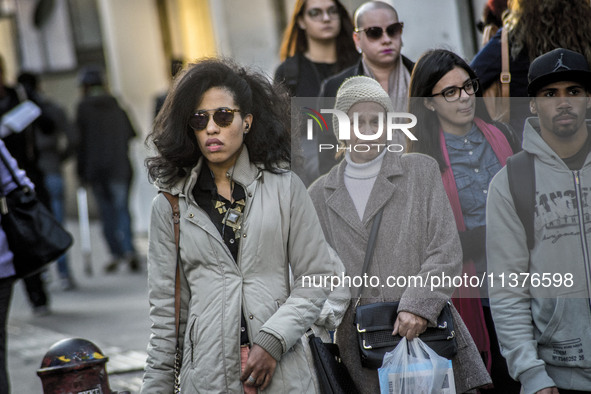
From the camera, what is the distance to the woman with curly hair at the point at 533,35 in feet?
17.0

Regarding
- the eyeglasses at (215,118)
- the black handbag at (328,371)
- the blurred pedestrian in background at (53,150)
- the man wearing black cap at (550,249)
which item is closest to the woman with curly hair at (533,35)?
the man wearing black cap at (550,249)

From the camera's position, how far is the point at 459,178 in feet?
15.3

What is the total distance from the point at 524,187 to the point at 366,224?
0.73 metres

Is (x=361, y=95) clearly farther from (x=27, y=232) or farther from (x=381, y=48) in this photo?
(x=27, y=232)

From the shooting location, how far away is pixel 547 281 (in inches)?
173

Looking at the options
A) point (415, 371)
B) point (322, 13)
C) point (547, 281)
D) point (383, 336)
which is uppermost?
point (322, 13)

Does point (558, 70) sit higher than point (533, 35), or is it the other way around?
point (533, 35)

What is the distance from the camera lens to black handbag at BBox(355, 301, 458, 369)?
14.2ft

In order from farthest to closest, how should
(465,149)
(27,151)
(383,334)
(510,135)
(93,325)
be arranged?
(27,151) < (93,325) < (465,149) < (510,135) < (383,334)

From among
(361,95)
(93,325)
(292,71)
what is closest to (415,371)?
(361,95)

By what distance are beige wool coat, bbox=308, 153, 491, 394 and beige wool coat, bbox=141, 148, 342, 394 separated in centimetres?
24

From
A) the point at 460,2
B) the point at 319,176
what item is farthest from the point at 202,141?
the point at 460,2

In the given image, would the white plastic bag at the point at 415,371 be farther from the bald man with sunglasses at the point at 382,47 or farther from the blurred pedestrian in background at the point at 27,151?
the blurred pedestrian in background at the point at 27,151

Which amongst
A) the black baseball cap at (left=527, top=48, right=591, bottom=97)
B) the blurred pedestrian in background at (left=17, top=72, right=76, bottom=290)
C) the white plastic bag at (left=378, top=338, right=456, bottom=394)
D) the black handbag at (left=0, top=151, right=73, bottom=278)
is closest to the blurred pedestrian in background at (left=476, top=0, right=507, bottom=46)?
the black baseball cap at (left=527, top=48, right=591, bottom=97)
